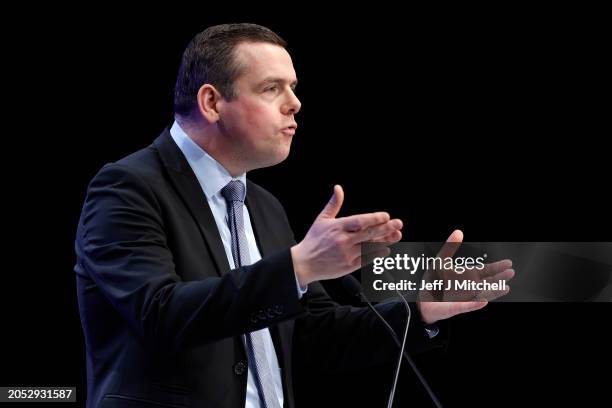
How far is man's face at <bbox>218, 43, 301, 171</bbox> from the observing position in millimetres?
2338

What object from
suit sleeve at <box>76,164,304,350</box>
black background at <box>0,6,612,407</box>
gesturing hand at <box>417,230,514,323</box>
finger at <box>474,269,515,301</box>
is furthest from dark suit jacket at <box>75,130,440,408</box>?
black background at <box>0,6,612,407</box>

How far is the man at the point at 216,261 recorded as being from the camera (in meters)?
1.72

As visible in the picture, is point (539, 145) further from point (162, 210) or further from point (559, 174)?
point (162, 210)

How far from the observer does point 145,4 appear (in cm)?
364

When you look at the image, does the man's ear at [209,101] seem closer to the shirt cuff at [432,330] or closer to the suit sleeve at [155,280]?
the suit sleeve at [155,280]

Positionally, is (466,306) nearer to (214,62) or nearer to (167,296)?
→ (167,296)

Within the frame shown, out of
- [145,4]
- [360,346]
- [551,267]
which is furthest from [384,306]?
[145,4]

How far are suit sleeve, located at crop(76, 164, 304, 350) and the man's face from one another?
1.23 ft

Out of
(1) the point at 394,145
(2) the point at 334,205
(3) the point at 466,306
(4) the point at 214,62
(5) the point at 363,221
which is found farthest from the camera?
(1) the point at 394,145

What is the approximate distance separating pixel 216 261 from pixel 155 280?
0.98 feet

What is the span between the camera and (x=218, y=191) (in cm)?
231

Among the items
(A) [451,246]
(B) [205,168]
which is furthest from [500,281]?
(B) [205,168]

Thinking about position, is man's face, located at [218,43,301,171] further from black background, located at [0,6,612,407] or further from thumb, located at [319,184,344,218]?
black background, located at [0,6,612,407]

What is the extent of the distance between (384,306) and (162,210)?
70 centimetres
